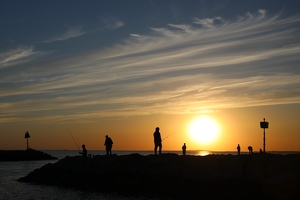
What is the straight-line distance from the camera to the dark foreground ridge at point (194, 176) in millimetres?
19625

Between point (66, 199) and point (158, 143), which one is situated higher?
point (158, 143)

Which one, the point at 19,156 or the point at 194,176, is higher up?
→ the point at 194,176

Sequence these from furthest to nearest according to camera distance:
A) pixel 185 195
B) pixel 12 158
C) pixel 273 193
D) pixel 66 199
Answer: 1. pixel 12 158
2. pixel 66 199
3. pixel 185 195
4. pixel 273 193

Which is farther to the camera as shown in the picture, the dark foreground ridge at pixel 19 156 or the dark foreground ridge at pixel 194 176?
the dark foreground ridge at pixel 19 156

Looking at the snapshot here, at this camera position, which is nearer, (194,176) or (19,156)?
(194,176)

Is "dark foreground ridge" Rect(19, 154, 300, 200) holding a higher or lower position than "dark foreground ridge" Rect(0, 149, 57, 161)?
higher

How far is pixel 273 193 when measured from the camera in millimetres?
19094

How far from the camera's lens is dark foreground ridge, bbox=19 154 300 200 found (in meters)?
19.6

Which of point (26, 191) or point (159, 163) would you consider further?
point (26, 191)

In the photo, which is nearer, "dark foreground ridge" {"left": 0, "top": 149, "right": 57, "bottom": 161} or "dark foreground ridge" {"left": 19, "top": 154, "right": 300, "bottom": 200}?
"dark foreground ridge" {"left": 19, "top": 154, "right": 300, "bottom": 200}

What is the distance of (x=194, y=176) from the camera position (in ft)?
73.7

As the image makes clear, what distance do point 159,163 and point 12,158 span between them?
205 feet

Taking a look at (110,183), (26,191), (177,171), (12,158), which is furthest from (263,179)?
(12,158)

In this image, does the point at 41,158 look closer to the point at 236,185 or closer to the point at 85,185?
the point at 85,185
